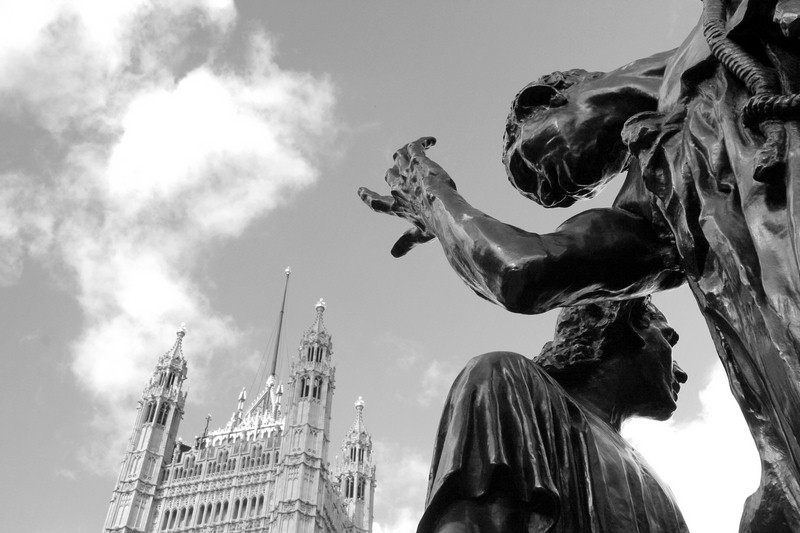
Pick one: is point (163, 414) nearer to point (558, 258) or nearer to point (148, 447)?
point (148, 447)

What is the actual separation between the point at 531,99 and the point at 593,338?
2.02 ft

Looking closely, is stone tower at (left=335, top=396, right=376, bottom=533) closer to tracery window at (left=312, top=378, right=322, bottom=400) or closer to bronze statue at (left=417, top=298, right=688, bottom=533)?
tracery window at (left=312, top=378, right=322, bottom=400)

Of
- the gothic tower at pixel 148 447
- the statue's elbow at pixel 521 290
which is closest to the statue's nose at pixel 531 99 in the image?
the statue's elbow at pixel 521 290

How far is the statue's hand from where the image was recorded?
1958mm

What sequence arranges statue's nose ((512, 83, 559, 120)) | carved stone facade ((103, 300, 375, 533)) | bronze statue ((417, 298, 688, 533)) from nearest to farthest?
bronze statue ((417, 298, 688, 533)) < statue's nose ((512, 83, 559, 120)) < carved stone facade ((103, 300, 375, 533))

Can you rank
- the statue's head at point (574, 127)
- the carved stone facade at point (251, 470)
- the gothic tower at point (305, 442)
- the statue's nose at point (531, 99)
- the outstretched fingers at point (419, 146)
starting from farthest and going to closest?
the carved stone facade at point (251, 470), the gothic tower at point (305, 442), the outstretched fingers at point (419, 146), the statue's nose at point (531, 99), the statue's head at point (574, 127)

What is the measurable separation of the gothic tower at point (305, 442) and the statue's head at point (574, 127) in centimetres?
4054

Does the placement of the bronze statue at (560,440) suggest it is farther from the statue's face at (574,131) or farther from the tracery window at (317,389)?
the tracery window at (317,389)

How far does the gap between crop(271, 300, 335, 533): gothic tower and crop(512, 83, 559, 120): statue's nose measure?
40571mm

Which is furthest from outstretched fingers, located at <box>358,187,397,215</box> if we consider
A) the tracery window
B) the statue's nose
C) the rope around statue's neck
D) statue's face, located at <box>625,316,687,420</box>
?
the tracery window

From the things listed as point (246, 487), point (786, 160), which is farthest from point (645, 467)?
point (246, 487)

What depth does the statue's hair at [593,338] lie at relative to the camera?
2.05 m

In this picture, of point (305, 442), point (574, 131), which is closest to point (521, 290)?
point (574, 131)

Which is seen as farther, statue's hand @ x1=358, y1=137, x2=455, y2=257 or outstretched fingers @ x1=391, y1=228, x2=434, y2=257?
outstretched fingers @ x1=391, y1=228, x2=434, y2=257
